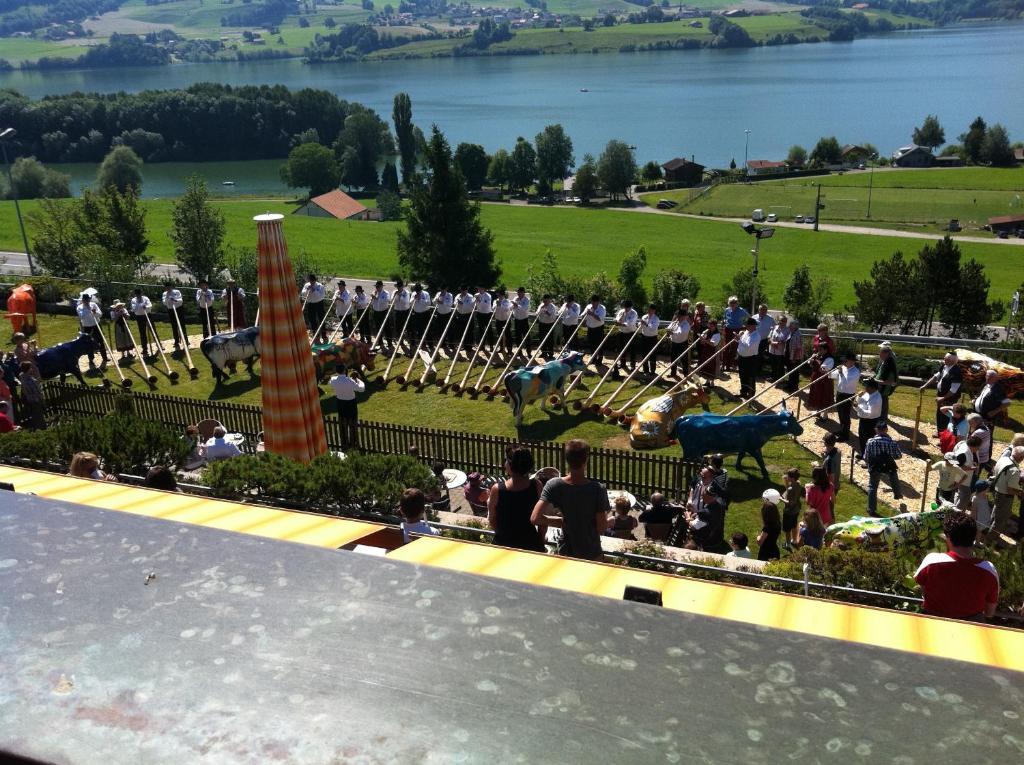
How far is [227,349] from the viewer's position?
21438 millimetres

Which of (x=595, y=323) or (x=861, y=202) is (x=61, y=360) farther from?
(x=861, y=202)

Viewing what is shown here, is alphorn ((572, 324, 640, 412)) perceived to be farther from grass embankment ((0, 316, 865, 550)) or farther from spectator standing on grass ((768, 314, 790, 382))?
spectator standing on grass ((768, 314, 790, 382))

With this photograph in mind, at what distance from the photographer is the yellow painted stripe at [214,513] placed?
7414 millimetres

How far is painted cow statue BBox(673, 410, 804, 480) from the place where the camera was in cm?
1473

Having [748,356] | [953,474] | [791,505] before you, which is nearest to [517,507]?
[791,505]

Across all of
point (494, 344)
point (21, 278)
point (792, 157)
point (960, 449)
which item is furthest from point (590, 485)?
point (792, 157)

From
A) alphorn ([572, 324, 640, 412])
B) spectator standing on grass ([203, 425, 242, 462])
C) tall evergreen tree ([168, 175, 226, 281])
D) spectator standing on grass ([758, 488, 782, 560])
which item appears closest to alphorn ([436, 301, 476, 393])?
alphorn ([572, 324, 640, 412])

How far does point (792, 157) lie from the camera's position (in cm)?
11319

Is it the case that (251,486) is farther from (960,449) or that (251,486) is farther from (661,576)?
(960,449)

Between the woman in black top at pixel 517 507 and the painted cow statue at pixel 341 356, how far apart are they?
1335 cm

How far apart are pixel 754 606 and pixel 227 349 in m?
17.6

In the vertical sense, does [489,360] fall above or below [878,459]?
below

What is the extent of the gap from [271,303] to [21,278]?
77.5 feet

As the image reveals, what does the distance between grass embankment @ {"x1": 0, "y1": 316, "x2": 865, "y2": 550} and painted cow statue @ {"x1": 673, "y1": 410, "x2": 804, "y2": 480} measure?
0.69 metres
